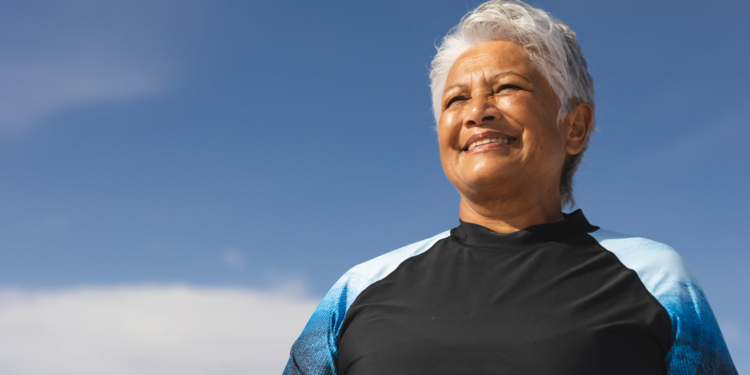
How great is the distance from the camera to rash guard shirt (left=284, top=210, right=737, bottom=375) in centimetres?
254

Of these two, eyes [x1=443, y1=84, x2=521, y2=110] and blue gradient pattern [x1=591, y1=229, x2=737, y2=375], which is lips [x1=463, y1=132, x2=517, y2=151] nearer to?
eyes [x1=443, y1=84, x2=521, y2=110]

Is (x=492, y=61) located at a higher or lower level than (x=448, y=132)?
higher

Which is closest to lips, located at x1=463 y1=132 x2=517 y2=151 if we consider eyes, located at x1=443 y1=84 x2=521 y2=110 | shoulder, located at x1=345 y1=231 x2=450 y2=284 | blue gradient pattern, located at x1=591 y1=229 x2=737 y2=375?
eyes, located at x1=443 y1=84 x2=521 y2=110

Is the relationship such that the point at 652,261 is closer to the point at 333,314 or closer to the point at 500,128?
the point at 500,128

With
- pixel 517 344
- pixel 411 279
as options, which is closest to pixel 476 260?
pixel 411 279

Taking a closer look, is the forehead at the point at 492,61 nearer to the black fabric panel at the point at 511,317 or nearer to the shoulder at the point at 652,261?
the black fabric panel at the point at 511,317

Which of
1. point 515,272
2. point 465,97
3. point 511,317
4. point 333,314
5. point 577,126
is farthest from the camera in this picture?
point 577,126

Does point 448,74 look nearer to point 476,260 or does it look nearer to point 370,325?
point 476,260

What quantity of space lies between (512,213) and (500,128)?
50 cm

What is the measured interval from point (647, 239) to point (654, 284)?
0.37 m

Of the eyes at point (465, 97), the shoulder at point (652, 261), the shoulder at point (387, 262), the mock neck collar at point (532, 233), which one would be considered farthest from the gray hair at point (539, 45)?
the shoulder at point (387, 262)

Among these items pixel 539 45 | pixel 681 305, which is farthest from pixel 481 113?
pixel 681 305

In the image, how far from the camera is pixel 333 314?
3.17 metres

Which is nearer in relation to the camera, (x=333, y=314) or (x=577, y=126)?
(x=333, y=314)
